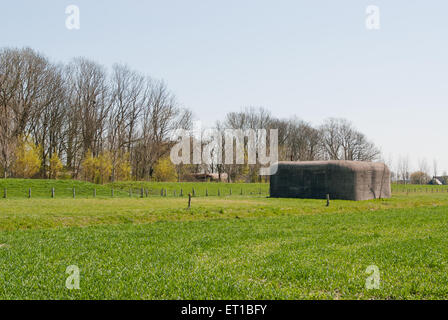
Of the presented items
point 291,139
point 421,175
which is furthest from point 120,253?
point 421,175

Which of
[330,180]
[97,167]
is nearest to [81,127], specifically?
[97,167]

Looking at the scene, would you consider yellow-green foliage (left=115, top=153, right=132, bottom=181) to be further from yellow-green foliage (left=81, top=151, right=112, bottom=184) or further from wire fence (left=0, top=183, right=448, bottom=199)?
wire fence (left=0, top=183, right=448, bottom=199)

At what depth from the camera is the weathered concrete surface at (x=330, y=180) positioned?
151 feet

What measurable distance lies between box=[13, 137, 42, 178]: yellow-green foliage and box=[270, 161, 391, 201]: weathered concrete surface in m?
37.1

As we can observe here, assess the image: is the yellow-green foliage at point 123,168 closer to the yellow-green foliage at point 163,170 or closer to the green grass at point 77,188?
the yellow-green foliage at point 163,170

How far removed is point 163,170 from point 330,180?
135 ft

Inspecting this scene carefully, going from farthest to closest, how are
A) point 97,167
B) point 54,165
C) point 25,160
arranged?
point 97,167 < point 54,165 < point 25,160

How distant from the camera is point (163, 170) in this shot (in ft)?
259

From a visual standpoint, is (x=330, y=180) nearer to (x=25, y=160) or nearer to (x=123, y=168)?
(x=123, y=168)

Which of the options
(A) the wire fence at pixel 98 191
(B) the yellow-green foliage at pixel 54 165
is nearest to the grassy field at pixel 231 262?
(A) the wire fence at pixel 98 191

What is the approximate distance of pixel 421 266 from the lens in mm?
10758

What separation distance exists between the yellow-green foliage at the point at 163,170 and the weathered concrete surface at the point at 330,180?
110 feet

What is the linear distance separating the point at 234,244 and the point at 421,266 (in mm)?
6639
